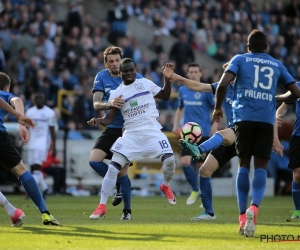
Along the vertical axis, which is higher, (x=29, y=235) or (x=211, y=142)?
(x=211, y=142)

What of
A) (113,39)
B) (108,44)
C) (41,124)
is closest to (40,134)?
(41,124)

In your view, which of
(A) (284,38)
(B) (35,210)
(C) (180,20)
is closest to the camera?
(B) (35,210)

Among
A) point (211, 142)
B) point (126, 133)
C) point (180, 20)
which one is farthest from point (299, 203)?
point (180, 20)

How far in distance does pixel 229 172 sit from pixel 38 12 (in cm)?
707

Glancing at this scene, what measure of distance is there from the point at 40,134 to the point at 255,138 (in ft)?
35.7

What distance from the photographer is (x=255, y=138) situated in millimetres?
10195

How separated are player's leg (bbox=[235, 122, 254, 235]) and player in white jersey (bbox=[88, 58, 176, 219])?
241cm

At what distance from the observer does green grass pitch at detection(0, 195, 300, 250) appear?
9.20m

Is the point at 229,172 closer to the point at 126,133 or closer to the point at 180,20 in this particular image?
the point at 180,20

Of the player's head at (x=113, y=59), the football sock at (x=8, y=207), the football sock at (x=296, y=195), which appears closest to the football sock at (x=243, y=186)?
the football sock at (x=8, y=207)

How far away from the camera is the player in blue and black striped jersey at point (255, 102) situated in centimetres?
1009

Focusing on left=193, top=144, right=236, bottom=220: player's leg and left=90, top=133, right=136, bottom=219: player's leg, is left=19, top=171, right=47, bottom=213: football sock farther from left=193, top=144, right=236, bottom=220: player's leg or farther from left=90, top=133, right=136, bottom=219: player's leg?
left=193, top=144, right=236, bottom=220: player's leg

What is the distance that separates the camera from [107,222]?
39.8 feet

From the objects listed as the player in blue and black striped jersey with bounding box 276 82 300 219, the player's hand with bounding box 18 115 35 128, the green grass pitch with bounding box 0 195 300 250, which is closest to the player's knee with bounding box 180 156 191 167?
the green grass pitch with bounding box 0 195 300 250
